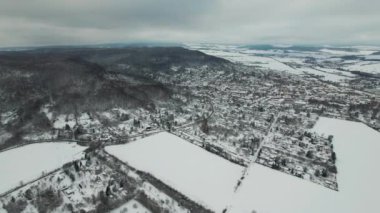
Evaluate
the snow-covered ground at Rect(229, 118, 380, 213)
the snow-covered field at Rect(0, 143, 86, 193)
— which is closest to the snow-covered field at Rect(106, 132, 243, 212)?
the snow-covered ground at Rect(229, 118, 380, 213)

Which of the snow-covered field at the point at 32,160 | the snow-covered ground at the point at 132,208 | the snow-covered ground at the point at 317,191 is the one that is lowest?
the snow-covered field at the point at 32,160

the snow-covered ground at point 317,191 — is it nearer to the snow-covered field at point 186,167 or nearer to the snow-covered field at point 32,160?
the snow-covered field at point 186,167

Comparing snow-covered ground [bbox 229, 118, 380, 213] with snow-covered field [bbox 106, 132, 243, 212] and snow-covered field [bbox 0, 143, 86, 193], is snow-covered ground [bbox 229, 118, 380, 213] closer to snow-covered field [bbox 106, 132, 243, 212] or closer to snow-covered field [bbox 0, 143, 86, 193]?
snow-covered field [bbox 106, 132, 243, 212]

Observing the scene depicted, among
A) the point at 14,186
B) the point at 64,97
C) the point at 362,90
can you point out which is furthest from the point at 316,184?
the point at 362,90

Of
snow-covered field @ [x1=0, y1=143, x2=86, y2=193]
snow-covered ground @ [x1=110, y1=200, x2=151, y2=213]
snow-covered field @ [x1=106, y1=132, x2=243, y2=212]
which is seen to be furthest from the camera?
snow-covered field @ [x1=0, y1=143, x2=86, y2=193]

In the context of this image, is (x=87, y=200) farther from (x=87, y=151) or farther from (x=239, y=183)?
(x=239, y=183)

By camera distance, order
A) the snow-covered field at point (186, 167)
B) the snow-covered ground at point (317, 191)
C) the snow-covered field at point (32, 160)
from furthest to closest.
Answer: the snow-covered field at point (32, 160), the snow-covered field at point (186, 167), the snow-covered ground at point (317, 191)

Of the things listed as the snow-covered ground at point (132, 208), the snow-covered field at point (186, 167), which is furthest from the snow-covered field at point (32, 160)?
the snow-covered ground at point (132, 208)
